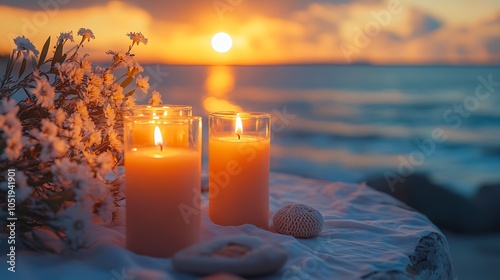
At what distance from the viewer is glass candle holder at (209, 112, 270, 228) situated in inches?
58.8

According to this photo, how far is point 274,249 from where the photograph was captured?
→ 1091mm

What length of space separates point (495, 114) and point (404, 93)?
313 centimetres

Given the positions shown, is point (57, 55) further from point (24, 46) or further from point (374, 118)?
point (374, 118)

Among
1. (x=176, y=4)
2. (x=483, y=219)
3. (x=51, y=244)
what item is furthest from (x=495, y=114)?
(x=51, y=244)

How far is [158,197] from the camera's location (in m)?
1.19

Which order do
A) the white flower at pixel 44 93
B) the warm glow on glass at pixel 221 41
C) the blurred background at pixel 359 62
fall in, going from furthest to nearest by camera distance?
1. the warm glow on glass at pixel 221 41
2. the blurred background at pixel 359 62
3. the white flower at pixel 44 93

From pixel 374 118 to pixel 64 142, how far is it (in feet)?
29.9

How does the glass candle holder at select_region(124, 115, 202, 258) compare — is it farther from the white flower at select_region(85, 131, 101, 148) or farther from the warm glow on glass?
the warm glow on glass

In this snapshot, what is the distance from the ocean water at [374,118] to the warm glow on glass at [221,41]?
43cm

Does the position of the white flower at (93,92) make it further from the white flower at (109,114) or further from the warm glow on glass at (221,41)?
the warm glow on glass at (221,41)

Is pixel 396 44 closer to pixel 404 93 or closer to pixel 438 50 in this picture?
pixel 438 50

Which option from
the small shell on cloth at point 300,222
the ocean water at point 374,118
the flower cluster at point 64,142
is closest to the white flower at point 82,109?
the flower cluster at point 64,142

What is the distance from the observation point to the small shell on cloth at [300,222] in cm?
140

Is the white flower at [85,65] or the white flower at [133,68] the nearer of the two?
the white flower at [85,65]
